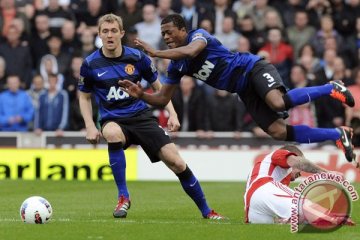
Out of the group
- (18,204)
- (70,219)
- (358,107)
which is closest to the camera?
(70,219)

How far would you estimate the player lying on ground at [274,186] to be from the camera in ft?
38.1

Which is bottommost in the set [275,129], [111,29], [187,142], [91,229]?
[187,142]

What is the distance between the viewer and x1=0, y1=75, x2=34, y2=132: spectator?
22109 mm

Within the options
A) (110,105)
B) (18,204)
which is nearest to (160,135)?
(110,105)

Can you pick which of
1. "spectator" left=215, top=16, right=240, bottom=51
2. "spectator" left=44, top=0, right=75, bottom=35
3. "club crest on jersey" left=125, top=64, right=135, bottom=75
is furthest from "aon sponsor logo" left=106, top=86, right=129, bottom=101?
"spectator" left=44, top=0, right=75, bottom=35

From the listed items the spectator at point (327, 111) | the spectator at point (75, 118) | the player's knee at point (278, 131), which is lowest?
the spectator at point (75, 118)

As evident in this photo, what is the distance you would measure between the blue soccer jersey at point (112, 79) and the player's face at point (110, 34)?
23cm

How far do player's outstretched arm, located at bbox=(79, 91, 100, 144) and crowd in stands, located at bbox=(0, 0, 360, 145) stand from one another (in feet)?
26.5

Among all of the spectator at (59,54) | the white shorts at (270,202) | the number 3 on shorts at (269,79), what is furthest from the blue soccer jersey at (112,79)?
the spectator at (59,54)

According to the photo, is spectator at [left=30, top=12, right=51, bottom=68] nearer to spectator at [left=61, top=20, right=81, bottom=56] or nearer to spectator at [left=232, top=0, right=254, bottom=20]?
spectator at [left=61, top=20, right=81, bottom=56]

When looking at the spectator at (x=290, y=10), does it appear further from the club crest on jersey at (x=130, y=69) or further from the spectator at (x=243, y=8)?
the club crest on jersey at (x=130, y=69)

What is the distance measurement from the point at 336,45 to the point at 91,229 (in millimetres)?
13059

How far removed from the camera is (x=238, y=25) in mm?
23984

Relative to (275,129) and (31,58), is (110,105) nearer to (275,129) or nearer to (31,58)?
(275,129)
